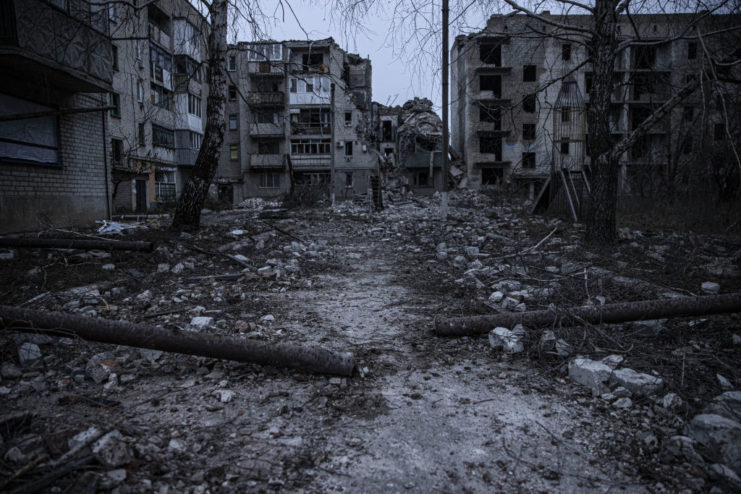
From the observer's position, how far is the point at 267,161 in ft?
116

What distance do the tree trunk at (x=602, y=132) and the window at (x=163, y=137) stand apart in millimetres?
24719

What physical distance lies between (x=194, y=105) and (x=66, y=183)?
23.5 metres

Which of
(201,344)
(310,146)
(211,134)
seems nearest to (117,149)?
(211,134)

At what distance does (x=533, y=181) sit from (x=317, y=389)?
107 ft

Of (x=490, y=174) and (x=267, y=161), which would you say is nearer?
(x=490, y=174)

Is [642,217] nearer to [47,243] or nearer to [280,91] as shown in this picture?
[47,243]

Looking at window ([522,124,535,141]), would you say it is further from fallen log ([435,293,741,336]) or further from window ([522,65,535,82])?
fallen log ([435,293,741,336])

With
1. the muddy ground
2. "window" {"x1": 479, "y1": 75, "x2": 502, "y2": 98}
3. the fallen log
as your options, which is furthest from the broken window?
the fallen log

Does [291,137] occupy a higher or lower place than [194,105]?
lower

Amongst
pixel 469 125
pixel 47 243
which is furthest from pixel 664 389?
pixel 469 125

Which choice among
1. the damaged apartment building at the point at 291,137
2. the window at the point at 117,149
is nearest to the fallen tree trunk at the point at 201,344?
the window at the point at 117,149

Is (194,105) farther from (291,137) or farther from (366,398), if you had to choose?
(366,398)

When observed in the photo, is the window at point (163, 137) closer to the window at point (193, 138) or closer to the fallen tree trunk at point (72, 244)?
the window at point (193, 138)

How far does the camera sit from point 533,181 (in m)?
31.5
